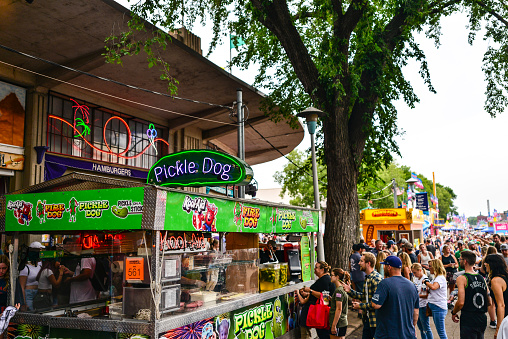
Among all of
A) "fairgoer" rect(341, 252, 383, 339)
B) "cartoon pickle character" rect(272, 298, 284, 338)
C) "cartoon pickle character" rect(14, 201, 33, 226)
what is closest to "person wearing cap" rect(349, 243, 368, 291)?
"cartoon pickle character" rect(272, 298, 284, 338)

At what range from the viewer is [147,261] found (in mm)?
5418

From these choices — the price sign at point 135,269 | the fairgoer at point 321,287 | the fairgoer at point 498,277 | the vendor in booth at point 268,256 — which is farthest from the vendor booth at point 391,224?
the price sign at point 135,269

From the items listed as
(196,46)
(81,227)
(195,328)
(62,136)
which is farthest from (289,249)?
(196,46)

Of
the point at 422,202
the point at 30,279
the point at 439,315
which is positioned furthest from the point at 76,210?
the point at 422,202

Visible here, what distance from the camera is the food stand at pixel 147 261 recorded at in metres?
5.30

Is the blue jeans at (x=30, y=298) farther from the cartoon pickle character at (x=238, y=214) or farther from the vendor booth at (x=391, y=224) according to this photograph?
the vendor booth at (x=391, y=224)

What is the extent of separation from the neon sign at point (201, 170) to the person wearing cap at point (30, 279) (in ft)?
8.32

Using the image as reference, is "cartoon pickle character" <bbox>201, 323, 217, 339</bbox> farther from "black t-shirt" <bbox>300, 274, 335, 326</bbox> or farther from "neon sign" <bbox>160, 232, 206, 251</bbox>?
"black t-shirt" <bbox>300, 274, 335, 326</bbox>

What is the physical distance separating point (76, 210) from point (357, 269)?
27.2 ft

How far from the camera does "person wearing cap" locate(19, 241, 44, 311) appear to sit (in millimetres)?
6559

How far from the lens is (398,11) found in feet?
41.5

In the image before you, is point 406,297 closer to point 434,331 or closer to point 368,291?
point 368,291

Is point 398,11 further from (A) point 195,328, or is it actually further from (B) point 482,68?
(A) point 195,328

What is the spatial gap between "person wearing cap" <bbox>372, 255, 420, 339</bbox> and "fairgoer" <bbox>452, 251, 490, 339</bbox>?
115 centimetres
